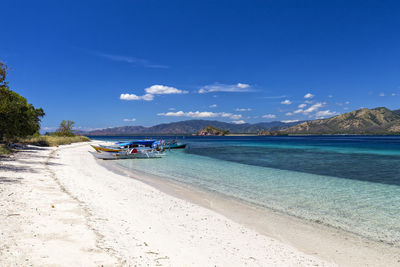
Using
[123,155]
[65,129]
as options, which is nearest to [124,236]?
[123,155]

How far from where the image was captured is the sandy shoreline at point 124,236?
5.29m

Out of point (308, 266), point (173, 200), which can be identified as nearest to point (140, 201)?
point (173, 200)

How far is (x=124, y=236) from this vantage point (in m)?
6.62

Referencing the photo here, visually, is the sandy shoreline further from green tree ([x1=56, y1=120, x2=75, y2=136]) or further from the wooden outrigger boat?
green tree ([x1=56, y1=120, x2=75, y2=136])

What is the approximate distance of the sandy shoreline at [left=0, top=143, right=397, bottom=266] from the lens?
5.29m

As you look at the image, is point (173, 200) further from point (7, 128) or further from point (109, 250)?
point (7, 128)

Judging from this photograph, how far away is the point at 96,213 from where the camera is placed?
842cm

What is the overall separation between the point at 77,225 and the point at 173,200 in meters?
5.48

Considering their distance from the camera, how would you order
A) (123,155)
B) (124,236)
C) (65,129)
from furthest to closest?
(65,129) < (123,155) < (124,236)

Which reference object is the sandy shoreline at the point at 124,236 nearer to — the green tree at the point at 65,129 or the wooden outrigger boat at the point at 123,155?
the wooden outrigger boat at the point at 123,155

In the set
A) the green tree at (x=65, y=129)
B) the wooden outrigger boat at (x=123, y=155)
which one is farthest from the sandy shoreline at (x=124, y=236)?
the green tree at (x=65, y=129)

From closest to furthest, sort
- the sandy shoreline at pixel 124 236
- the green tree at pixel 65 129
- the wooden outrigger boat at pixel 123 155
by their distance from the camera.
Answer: the sandy shoreline at pixel 124 236 < the wooden outrigger boat at pixel 123 155 < the green tree at pixel 65 129

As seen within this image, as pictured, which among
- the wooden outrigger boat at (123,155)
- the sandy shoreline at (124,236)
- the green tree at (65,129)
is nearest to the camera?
the sandy shoreline at (124,236)

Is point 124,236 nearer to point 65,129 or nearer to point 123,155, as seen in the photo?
point 123,155
